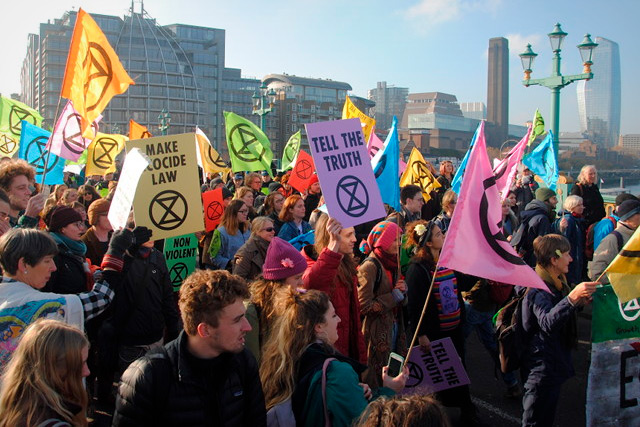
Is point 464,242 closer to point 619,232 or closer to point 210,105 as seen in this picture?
point 619,232

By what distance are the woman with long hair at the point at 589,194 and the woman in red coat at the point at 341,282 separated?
6.28 m

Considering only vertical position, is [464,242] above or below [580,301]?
above

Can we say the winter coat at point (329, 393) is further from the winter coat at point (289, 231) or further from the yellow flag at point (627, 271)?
the winter coat at point (289, 231)

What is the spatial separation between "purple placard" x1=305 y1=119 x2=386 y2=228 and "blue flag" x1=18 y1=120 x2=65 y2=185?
18.4 feet

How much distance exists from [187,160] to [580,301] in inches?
122

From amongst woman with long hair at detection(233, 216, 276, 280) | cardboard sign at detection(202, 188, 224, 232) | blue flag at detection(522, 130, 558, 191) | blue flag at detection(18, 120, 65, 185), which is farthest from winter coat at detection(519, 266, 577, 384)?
blue flag at detection(522, 130, 558, 191)

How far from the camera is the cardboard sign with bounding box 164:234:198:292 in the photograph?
5.64 meters

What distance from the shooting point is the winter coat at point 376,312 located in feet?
14.3

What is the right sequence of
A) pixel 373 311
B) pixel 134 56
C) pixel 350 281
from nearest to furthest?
pixel 350 281 < pixel 373 311 < pixel 134 56

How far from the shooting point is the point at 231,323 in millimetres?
2443

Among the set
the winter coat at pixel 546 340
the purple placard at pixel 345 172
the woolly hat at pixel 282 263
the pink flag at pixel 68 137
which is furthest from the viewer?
the pink flag at pixel 68 137

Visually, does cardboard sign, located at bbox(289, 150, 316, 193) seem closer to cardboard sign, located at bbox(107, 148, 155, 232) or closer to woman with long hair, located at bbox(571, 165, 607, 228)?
woman with long hair, located at bbox(571, 165, 607, 228)

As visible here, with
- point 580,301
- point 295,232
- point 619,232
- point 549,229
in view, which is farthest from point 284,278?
point 549,229

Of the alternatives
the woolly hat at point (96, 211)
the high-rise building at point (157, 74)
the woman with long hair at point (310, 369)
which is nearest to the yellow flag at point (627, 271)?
the woman with long hair at point (310, 369)
